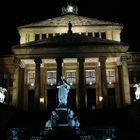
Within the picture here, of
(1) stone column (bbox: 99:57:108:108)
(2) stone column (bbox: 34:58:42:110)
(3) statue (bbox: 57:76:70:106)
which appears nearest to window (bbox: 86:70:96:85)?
(1) stone column (bbox: 99:57:108:108)

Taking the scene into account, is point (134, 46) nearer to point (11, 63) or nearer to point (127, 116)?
point (127, 116)

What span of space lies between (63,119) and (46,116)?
38.9 ft

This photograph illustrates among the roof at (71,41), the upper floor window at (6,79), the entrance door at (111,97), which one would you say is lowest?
the entrance door at (111,97)

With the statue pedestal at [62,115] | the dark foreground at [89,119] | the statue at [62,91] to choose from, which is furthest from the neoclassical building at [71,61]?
the statue pedestal at [62,115]

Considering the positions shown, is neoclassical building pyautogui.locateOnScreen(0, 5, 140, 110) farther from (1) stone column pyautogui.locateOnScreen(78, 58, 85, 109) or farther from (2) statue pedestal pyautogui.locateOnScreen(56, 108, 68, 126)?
(2) statue pedestal pyautogui.locateOnScreen(56, 108, 68, 126)

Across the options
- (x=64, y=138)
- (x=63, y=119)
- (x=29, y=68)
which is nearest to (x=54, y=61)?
(x=29, y=68)

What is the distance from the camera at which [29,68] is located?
161ft

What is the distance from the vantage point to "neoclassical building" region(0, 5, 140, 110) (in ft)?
146

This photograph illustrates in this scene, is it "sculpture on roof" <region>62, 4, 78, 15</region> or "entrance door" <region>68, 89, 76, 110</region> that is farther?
"sculpture on roof" <region>62, 4, 78, 15</region>

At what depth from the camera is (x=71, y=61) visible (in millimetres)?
47500

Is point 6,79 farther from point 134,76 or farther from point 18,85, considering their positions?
point 134,76

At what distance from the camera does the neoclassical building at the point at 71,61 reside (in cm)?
4441

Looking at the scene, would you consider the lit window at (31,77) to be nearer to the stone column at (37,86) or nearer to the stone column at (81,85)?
the stone column at (37,86)

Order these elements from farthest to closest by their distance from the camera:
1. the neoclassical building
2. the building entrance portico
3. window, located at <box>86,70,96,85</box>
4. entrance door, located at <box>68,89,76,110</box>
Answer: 1. window, located at <box>86,70,96,85</box>
2. the building entrance portico
3. entrance door, located at <box>68,89,76,110</box>
4. the neoclassical building
